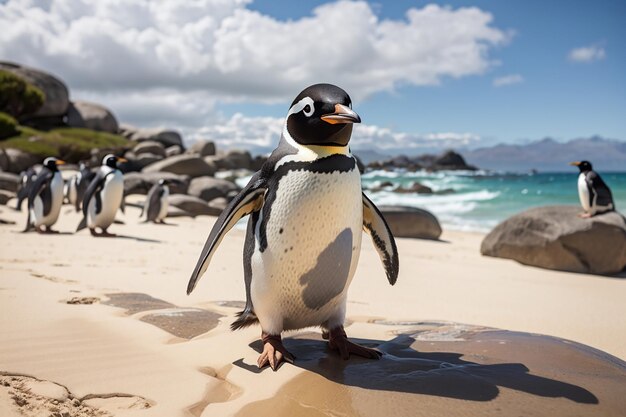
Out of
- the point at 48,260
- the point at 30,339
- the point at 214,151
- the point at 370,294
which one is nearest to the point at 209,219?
the point at 48,260

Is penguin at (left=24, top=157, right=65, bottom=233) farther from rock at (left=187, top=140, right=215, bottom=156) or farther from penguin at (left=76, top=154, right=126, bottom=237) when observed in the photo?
rock at (left=187, top=140, right=215, bottom=156)

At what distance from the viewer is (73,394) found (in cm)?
204

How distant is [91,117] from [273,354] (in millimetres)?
46635

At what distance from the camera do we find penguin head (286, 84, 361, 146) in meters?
2.37

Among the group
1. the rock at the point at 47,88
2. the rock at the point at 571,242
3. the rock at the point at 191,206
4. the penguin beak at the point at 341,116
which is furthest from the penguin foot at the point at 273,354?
the rock at the point at 47,88

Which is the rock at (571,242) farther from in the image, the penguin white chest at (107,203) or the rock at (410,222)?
the penguin white chest at (107,203)

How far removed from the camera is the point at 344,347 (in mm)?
2557

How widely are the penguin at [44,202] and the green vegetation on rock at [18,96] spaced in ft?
104

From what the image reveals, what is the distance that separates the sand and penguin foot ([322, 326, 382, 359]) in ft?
0.16

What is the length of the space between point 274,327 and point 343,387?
59cm

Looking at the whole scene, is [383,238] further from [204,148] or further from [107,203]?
[204,148]

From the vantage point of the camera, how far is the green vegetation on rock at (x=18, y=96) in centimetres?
3550

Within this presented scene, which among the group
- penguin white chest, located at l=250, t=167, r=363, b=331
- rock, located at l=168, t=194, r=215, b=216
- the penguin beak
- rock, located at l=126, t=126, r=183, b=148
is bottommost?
rock, located at l=168, t=194, r=215, b=216

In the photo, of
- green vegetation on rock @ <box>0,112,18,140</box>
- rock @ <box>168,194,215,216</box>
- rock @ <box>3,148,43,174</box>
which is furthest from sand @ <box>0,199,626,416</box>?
green vegetation on rock @ <box>0,112,18,140</box>
